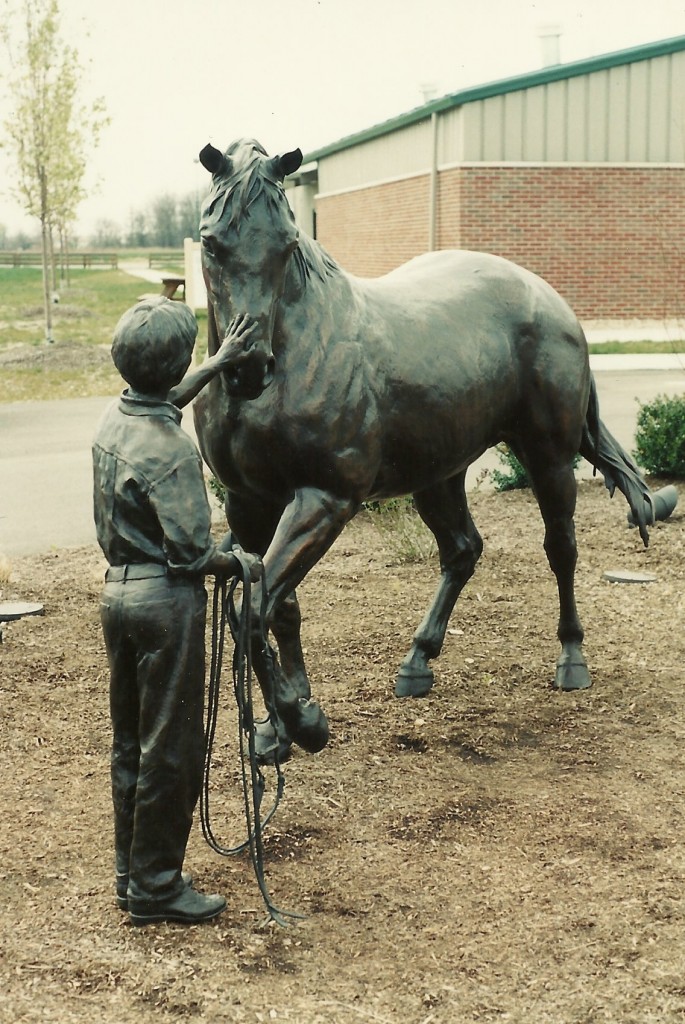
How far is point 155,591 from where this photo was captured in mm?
3186

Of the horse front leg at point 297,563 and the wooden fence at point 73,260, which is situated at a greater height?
the wooden fence at point 73,260

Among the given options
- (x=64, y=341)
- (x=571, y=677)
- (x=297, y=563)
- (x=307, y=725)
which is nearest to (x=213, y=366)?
(x=297, y=563)

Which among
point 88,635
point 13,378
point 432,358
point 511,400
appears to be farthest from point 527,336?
point 13,378

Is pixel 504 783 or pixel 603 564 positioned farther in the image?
pixel 603 564

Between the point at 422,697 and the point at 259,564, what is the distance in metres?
2.21

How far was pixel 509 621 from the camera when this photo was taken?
6.57 m

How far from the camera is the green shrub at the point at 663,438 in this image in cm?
1013

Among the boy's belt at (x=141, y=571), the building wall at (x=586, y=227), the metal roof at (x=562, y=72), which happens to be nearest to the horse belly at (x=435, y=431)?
the boy's belt at (x=141, y=571)

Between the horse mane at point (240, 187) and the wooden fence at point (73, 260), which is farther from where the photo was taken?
the wooden fence at point (73, 260)

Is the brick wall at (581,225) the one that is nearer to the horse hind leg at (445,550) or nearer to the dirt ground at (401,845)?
the dirt ground at (401,845)

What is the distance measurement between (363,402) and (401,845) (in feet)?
4.99

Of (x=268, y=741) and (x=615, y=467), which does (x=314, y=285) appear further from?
(x=615, y=467)

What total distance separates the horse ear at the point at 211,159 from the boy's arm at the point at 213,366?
466 millimetres

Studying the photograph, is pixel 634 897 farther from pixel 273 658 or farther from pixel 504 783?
pixel 273 658
